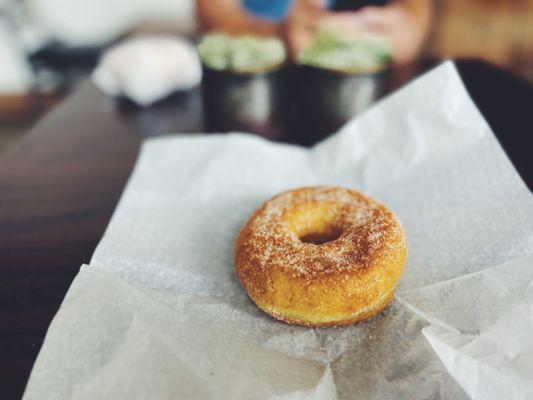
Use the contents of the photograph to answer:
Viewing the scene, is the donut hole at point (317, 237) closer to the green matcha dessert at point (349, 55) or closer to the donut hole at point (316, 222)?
the donut hole at point (316, 222)

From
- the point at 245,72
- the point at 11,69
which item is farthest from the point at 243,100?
the point at 11,69

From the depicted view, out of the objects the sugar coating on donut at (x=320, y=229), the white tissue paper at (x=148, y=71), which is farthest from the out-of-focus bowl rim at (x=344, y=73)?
the white tissue paper at (x=148, y=71)

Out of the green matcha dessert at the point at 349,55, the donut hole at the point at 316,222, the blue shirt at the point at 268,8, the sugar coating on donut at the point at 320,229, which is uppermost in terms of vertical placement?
the green matcha dessert at the point at 349,55

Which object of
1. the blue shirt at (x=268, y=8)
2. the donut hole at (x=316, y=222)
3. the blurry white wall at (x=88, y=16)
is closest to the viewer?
the donut hole at (x=316, y=222)

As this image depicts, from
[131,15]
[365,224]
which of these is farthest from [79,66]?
[365,224]

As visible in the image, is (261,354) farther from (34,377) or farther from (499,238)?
(499,238)

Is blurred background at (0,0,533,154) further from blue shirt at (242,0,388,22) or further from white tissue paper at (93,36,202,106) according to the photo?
white tissue paper at (93,36,202,106)

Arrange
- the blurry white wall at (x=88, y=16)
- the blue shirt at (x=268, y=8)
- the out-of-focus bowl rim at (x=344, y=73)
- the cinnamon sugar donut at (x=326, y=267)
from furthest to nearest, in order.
Answer: the blurry white wall at (x=88, y=16) < the blue shirt at (x=268, y=8) < the out-of-focus bowl rim at (x=344, y=73) < the cinnamon sugar donut at (x=326, y=267)
